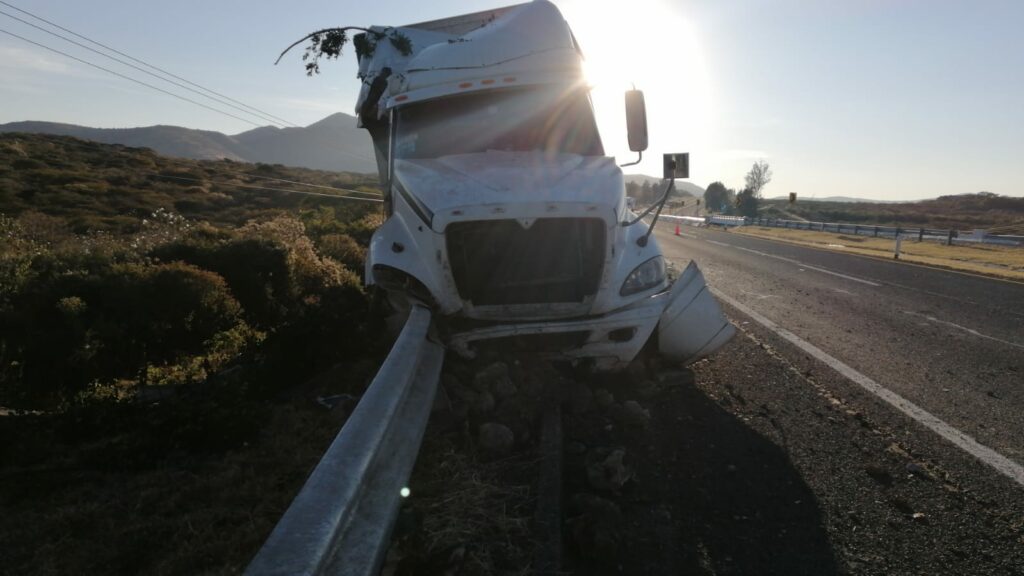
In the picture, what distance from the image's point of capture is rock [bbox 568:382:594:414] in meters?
4.34

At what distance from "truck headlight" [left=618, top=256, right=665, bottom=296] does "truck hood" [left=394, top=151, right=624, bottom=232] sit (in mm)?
564

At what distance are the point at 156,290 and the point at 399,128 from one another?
10.2 ft

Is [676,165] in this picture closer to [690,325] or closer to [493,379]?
[690,325]

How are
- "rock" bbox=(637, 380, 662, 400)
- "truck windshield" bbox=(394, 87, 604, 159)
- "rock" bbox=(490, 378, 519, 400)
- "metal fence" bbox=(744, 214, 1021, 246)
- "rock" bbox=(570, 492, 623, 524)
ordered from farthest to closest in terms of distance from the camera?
"metal fence" bbox=(744, 214, 1021, 246) → "truck windshield" bbox=(394, 87, 604, 159) → "rock" bbox=(637, 380, 662, 400) → "rock" bbox=(490, 378, 519, 400) → "rock" bbox=(570, 492, 623, 524)

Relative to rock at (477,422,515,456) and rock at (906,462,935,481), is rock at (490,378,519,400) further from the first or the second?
rock at (906,462,935,481)

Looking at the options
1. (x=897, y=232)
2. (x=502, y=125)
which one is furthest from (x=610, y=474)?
(x=897, y=232)

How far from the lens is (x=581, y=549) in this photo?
8.71ft

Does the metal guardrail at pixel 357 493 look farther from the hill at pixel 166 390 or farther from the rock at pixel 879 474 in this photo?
the rock at pixel 879 474

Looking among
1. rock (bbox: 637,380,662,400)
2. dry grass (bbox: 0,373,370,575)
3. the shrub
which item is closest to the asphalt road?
rock (bbox: 637,380,662,400)

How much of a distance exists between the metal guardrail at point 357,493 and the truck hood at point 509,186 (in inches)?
55.5

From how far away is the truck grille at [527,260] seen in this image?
175 inches

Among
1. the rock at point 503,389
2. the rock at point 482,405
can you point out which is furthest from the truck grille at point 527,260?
the rock at point 482,405

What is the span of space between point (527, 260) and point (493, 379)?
3.09 ft

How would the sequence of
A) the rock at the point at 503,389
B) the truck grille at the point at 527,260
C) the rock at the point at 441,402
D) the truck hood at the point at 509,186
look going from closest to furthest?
the rock at the point at 441,402
the truck hood at the point at 509,186
the rock at the point at 503,389
the truck grille at the point at 527,260
